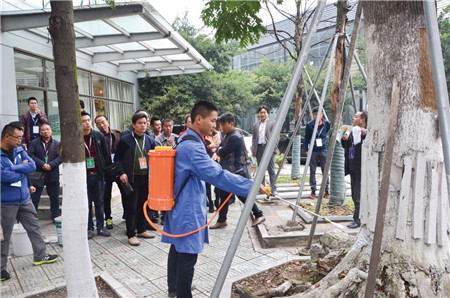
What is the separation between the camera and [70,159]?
8.71ft

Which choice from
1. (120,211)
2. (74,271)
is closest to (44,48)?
(120,211)

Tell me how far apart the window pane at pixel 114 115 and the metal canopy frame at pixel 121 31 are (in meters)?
1.67

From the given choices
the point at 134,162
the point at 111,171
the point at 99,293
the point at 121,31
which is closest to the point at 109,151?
the point at 111,171

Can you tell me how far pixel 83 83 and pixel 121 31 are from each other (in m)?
3.45

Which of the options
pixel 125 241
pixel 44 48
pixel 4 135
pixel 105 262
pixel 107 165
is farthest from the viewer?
pixel 44 48

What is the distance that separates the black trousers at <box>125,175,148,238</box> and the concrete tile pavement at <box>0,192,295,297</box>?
244mm

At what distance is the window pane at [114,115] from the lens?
12797mm

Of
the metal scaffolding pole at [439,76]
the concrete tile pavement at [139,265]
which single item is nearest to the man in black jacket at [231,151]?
the concrete tile pavement at [139,265]

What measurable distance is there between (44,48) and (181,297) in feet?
28.0

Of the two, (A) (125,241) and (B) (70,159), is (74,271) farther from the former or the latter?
(A) (125,241)

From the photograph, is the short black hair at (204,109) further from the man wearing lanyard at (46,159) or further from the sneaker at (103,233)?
the man wearing lanyard at (46,159)

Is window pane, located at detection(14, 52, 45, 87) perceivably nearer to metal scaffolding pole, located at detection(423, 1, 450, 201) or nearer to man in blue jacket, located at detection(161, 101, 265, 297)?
man in blue jacket, located at detection(161, 101, 265, 297)

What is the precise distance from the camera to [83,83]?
10.7m

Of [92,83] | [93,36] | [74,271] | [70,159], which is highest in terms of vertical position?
[93,36]
